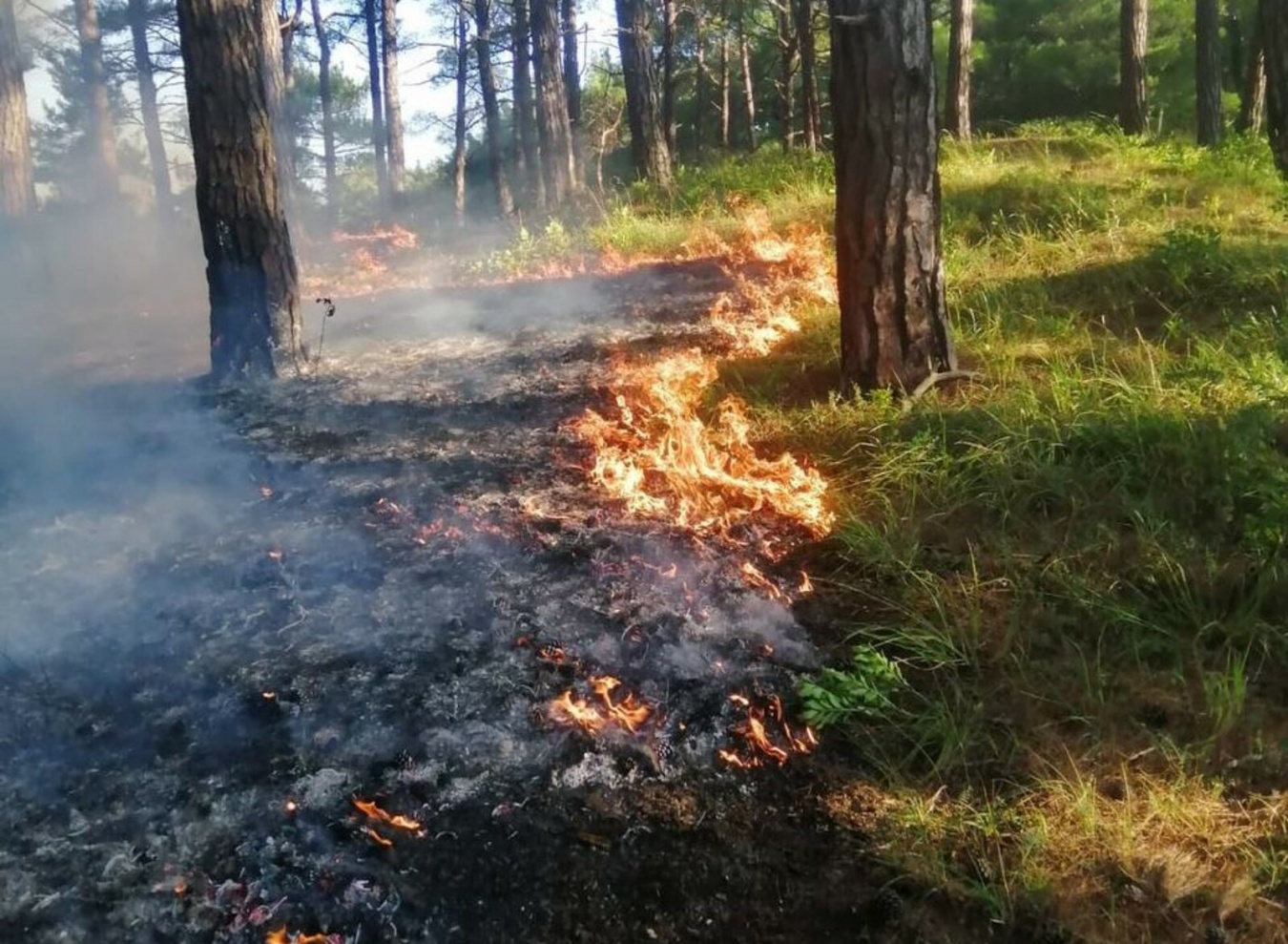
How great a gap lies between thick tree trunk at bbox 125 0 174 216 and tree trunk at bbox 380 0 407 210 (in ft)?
29.9

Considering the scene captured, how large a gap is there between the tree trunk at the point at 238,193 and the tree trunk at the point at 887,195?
383 centimetres

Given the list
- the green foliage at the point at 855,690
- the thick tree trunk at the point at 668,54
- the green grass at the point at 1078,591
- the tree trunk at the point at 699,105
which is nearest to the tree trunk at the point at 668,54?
the thick tree trunk at the point at 668,54

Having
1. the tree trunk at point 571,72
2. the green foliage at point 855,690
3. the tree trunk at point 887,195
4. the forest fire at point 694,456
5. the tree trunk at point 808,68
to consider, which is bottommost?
the green foliage at point 855,690

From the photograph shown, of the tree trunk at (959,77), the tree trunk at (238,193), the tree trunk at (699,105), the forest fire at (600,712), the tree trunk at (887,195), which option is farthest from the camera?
the tree trunk at (699,105)

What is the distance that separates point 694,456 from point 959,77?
1003 cm

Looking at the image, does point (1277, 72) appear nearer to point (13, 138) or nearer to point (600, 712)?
point (600, 712)

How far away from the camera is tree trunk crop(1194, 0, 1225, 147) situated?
12234mm

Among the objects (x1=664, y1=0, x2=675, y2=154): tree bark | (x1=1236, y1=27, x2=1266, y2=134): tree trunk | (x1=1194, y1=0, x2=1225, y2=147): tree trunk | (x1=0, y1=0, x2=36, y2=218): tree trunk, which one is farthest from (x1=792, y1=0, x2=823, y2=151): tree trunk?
(x1=0, y1=0, x2=36, y2=218): tree trunk

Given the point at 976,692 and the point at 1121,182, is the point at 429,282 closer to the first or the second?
the point at 1121,182

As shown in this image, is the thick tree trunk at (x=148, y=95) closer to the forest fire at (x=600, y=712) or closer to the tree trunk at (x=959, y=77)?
the tree trunk at (x=959, y=77)

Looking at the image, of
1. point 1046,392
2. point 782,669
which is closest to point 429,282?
point 1046,392

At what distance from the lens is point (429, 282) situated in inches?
439

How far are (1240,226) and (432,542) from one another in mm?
6313

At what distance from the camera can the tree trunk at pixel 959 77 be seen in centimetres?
1180
